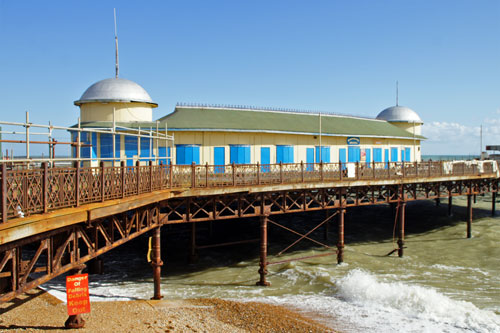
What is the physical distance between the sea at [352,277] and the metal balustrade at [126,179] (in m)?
4.60

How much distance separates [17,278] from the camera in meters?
8.47

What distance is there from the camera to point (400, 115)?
41156mm

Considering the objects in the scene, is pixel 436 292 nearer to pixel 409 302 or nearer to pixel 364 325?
pixel 409 302

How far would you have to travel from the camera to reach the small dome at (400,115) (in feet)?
134

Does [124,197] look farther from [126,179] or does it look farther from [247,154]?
[247,154]

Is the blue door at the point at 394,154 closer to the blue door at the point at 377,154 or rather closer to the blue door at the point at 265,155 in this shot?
the blue door at the point at 377,154

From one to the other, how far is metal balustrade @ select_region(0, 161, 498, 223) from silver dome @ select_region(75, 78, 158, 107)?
29.3 ft

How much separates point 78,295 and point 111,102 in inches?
654

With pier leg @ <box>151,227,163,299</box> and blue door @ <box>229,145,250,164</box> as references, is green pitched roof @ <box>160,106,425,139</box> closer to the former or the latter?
blue door @ <box>229,145,250,164</box>

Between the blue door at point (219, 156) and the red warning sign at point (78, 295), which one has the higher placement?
the blue door at point (219, 156)

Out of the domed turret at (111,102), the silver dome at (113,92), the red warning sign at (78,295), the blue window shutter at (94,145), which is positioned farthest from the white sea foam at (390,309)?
the silver dome at (113,92)

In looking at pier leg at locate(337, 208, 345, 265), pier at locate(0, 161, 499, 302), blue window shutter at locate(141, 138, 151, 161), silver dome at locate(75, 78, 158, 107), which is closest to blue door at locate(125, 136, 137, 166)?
blue window shutter at locate(141, 138, 151, 161)

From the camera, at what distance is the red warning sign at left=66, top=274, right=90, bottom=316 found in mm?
10492

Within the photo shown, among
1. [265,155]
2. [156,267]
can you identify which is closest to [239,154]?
[265,155]
